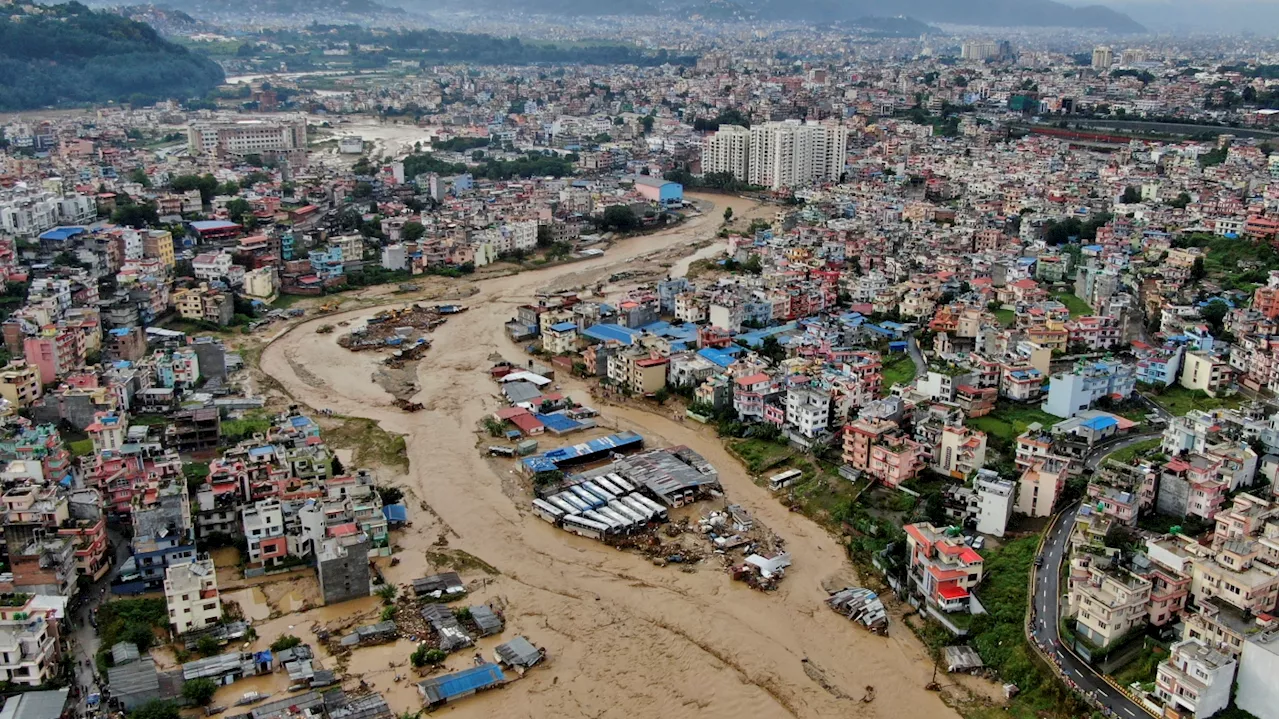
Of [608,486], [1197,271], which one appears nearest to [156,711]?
[608,486]

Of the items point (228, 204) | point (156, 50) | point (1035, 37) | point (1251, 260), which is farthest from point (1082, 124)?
point (1035, 37)

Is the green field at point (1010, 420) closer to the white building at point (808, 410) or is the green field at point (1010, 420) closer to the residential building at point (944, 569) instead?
the white building at point (808, 410)

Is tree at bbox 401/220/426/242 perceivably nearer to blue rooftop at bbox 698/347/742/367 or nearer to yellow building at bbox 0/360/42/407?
blue rooftop at bbox 698/347/742/367

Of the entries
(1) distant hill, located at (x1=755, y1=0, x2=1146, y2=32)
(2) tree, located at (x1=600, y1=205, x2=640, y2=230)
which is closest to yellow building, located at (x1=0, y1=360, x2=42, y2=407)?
(2) tree, located at (x1=600, y1=205, x2=640, y2=230)

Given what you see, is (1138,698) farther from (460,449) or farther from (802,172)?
(802,172)

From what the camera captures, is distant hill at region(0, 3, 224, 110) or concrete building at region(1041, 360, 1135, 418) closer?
concrete building at region(1041, 360, 1135, 418)

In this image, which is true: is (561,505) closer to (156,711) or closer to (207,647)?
(207,647)
